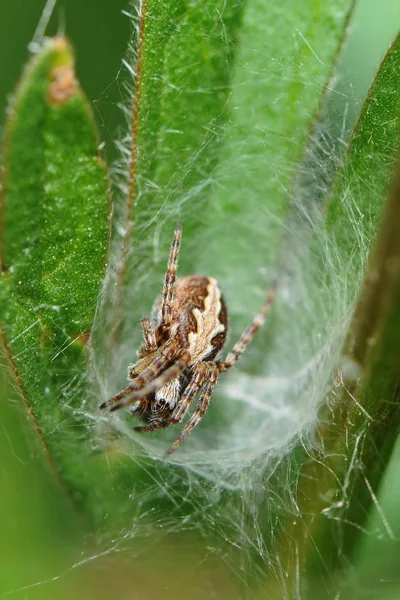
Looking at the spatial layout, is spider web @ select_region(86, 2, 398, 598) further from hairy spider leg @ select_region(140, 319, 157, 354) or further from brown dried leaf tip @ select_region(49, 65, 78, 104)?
brown dried leaf tip @ select_region(49, 65, 78, 104)

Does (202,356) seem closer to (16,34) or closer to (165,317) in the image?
(165,317)

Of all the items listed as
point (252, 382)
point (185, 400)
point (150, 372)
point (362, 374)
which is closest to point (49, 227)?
point (362, 374)

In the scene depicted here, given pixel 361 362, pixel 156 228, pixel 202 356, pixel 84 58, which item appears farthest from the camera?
pixel 84 58

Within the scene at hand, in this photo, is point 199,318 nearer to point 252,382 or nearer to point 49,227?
point 252,382

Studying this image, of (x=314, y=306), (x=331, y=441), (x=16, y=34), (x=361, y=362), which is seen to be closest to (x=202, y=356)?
(x=314, y=306)

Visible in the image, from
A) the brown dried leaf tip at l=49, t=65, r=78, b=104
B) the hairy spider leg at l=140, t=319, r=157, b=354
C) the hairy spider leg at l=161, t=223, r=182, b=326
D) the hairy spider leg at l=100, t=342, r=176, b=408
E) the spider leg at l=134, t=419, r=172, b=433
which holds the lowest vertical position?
the spider leg at l=134, t=419, r=172, b=433

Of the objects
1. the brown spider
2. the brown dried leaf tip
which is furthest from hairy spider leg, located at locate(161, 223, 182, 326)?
the brown dried leaf tip

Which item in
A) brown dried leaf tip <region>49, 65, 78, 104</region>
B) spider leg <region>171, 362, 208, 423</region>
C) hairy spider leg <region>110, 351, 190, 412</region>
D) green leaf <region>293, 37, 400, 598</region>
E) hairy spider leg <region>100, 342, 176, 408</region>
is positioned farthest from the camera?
spider leg <region>171, 362, 208, 423</region>

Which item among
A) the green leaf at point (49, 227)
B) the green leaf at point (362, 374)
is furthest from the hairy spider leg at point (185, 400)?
the green leaf at point (362, 374)
